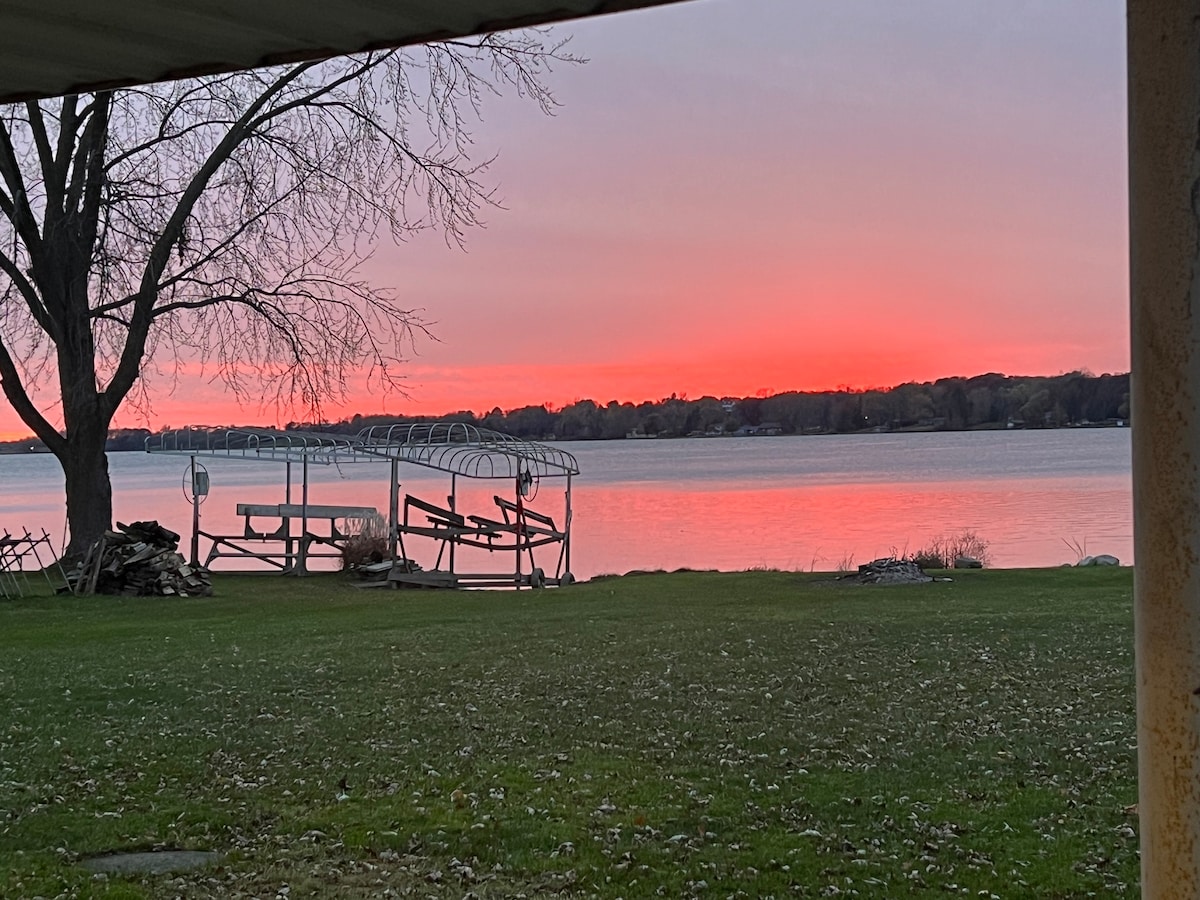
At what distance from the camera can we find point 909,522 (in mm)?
37750

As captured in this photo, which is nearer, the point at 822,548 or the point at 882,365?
the point at 822,548

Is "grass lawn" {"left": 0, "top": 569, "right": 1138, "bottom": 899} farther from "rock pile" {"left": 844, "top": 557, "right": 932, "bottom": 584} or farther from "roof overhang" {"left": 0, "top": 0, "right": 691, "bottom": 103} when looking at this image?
"rock pile" {"left": 844, "top": 557, "right": 932, "bottom": 584}

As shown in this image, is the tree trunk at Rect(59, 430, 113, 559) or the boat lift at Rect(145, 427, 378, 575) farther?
the boat lift at Rect(145, 427, 378, 575)

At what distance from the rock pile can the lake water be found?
3807 mm

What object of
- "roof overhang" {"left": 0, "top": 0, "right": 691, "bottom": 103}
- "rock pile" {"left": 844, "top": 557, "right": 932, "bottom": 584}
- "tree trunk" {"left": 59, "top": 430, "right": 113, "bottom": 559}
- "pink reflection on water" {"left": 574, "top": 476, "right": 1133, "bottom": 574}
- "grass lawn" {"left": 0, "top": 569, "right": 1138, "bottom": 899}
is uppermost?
"roof overhang" {"left": 0, "top": 0, "right": 691, "bottom": 103}

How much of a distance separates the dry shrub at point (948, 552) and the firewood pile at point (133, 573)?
12.6m

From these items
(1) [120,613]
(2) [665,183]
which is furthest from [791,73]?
(1) [120,613]

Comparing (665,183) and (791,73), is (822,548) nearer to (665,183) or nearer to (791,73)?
(665,183)


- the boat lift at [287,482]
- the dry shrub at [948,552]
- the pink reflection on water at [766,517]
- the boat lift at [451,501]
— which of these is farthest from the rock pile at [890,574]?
the boat lift at [287,482]

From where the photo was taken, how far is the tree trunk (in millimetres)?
20844

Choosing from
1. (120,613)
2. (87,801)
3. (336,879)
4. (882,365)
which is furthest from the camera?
(882,365)

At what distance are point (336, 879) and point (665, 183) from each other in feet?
60.3

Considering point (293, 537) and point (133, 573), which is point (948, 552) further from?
point (133, 573)

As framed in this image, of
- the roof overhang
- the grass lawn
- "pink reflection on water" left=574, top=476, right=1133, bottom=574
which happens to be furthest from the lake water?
the roof overhang
